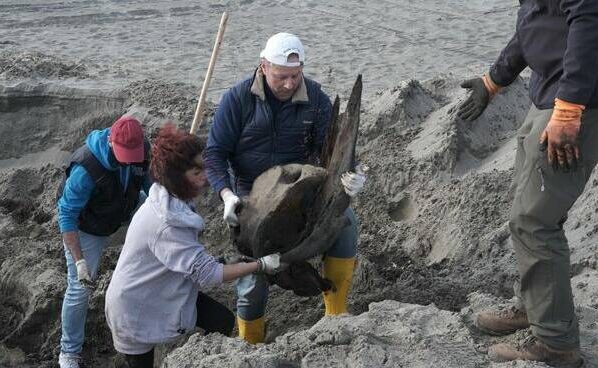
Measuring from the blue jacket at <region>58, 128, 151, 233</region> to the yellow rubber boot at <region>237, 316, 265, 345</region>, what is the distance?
0.97 metres

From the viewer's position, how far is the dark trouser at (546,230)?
9.86 feet

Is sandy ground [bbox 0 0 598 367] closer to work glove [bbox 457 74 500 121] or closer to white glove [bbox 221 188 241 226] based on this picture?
white glove [bbox 221 188 241 226]

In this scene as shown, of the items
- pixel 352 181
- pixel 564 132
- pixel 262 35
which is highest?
pixel 564 132

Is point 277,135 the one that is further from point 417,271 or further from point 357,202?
point 357,202

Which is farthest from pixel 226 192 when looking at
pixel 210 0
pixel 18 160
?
pixel 210 0

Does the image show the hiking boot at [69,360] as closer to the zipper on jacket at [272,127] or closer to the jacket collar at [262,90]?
the zipper on jacket at [272,127]

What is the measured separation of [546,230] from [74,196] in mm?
2241

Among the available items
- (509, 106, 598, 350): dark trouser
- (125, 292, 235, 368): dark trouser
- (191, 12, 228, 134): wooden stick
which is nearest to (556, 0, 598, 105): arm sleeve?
(509, 106, 598, 350): dark trouser

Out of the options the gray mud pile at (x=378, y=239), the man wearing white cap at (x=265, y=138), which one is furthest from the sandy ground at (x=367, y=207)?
the man wearing white cap at (x=265, y=138)

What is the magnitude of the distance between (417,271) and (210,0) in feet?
31.9

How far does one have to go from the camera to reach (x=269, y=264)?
3529 mm

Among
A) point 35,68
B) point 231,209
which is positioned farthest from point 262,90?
point 35,68

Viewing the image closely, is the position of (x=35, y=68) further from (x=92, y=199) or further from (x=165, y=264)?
(x=165, y=264)

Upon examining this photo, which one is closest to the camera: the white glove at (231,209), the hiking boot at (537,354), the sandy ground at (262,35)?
the hiking boot at (537,354)
